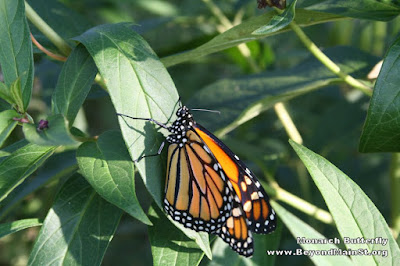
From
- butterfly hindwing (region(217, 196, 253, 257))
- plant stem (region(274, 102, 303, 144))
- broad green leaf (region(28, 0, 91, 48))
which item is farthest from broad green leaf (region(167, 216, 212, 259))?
broad green leaf (region(28, 0, 91, 48))

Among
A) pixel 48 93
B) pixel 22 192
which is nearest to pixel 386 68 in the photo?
pixel 22 192

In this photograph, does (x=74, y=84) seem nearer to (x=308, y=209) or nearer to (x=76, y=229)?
(x=76, y=229)

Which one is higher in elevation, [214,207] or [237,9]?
[237,9]

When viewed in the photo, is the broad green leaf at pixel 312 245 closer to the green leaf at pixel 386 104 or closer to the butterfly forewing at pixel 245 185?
the butterfly forewing at pixel 245 185

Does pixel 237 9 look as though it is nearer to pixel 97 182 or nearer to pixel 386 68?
pixel 386 68

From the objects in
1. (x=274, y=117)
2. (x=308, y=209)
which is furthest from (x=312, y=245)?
(x=274, y=117)

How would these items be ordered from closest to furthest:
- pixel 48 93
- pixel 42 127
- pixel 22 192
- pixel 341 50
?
pixel 42 127, pixel 22 192, pixel 341 50, pixel 48 93

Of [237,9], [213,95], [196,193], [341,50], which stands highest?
[237,9]
